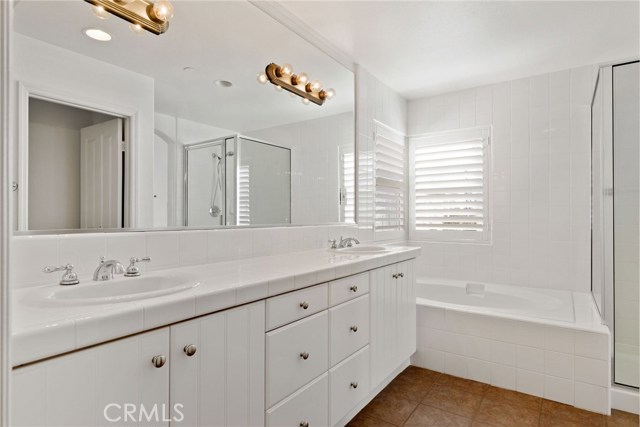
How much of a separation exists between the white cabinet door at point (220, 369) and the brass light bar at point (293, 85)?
1493 millimetres

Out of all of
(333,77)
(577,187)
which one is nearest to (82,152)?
(333,77)

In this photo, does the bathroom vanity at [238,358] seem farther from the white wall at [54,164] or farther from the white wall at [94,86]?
the white wall at [94,86]

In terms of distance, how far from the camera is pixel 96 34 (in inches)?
51.6

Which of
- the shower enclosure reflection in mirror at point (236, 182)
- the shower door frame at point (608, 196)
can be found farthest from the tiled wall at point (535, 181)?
the shower enclosure reflection in mirror at point (236, 182)

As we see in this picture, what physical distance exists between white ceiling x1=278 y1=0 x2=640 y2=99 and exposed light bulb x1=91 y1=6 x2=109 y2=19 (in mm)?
1061

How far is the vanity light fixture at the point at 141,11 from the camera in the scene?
4.34 feet

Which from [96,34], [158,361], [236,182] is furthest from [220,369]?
[96,34]

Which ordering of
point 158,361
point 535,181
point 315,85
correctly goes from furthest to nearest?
point 535,181 → point 315,85 → point 158,361

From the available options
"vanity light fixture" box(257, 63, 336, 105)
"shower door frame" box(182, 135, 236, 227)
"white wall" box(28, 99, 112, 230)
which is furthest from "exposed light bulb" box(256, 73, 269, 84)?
"white wall" box(28, 99, 112, 230)

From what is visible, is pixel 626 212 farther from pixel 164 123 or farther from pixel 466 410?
pixel 164 123

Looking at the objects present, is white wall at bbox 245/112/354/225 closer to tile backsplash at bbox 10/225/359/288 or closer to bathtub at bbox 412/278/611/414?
tile backsplash at bbox 10/225/359/288

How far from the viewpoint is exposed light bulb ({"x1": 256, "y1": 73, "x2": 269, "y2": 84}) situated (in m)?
2.07

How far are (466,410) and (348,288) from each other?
1.15 m

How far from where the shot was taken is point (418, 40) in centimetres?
247
